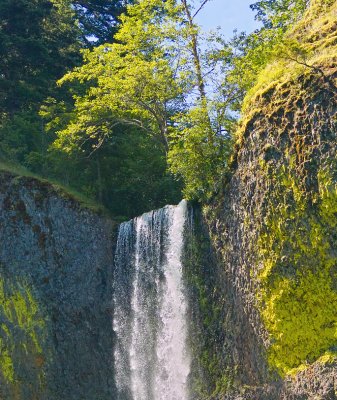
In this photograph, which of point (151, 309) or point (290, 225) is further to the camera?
point (151, 309)

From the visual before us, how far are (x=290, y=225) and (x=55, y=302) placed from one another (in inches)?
341

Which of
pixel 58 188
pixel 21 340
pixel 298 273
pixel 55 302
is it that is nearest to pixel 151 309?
pixel 55 302

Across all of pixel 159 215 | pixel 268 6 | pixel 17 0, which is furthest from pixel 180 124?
pixel 17 0

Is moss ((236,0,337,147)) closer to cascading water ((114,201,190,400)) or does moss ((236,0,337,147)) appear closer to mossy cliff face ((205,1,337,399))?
mossy cliff face ((205,1,337,399))

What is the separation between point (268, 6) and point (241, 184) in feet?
30.8

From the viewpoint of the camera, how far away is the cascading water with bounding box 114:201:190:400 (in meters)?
18.6

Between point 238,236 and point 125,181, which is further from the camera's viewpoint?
point 125,181

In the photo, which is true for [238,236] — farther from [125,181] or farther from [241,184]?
[125,181]

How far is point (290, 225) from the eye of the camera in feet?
50.0

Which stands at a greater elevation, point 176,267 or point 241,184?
point 241,184

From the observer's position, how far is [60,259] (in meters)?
21.7

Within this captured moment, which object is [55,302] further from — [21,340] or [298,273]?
[298,273]

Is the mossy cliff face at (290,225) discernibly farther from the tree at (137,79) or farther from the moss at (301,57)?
the tree at (137,79)

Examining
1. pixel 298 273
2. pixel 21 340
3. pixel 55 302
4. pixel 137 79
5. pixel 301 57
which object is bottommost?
pixel 21 340
